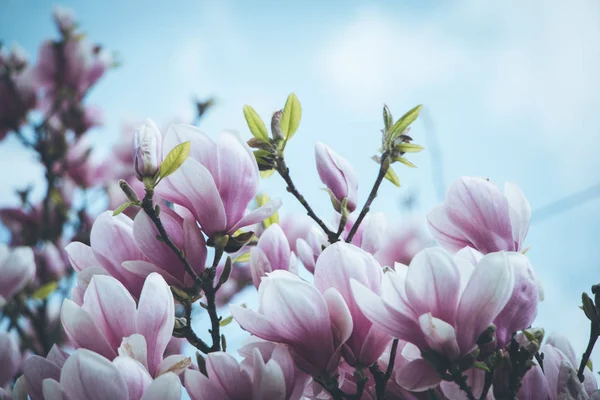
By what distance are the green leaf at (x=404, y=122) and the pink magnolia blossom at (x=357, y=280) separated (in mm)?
244

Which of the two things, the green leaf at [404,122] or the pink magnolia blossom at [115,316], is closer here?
the pink magnolia blossom at [115,316]

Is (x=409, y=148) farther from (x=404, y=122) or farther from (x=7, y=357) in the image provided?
(x=7, y=357)

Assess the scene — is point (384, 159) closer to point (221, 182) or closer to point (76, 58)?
Result: point (221, 182)

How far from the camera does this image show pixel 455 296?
39 cm

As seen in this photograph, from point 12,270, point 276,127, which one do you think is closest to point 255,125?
point 276,127

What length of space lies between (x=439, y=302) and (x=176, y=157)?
0.84ft

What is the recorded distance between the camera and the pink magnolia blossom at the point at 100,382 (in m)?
0.36

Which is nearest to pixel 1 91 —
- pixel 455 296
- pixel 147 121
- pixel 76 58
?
pixel 76 58

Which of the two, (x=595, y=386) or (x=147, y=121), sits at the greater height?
(x=147, y=121)

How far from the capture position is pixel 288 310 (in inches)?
15.6

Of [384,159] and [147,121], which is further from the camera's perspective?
[384,159]

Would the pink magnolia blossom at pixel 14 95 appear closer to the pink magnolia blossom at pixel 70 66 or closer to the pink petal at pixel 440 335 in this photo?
the pink magnolia blossom at pixel 70 66

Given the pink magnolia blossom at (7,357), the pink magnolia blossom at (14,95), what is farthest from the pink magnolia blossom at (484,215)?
the pink magnolia blossom at (14,95)

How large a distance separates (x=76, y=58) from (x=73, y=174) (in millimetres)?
417
